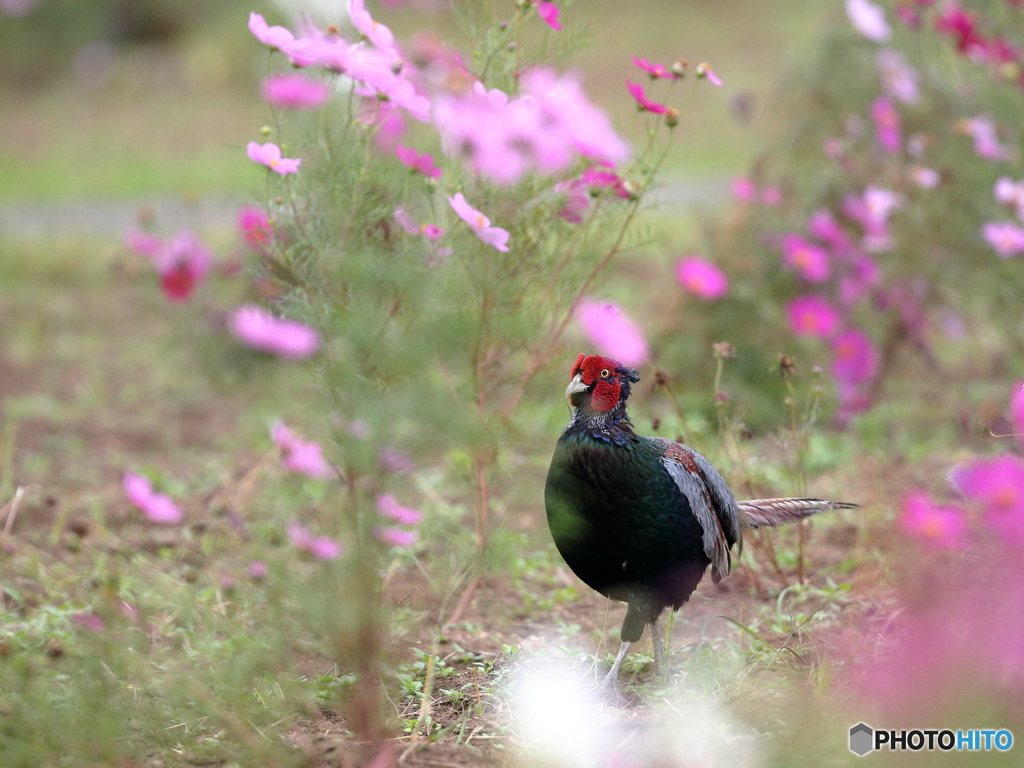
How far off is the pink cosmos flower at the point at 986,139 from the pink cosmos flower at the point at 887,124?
263mm

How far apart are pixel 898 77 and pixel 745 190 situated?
659 mm

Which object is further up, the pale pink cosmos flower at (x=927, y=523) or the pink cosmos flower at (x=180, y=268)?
the pale pink cosmos flower at (x=927, y=523)

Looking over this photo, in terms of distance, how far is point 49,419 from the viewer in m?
4.29

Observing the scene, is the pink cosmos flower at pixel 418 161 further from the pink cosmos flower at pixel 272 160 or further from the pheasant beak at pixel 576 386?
the pheasant beak at pixel 576 386

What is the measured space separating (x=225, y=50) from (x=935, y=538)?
12.6m

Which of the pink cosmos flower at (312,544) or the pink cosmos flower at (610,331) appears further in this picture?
the pink cosmos flower at (610,331)

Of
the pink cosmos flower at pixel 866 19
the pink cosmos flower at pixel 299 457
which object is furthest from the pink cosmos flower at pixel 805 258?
the pink cosmos flower at pixel 299 457

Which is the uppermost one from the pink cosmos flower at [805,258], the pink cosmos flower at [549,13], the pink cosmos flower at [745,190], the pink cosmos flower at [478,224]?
the pink cosmos flower at [549,13]

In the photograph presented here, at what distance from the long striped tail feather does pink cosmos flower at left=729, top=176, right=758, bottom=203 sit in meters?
2.07

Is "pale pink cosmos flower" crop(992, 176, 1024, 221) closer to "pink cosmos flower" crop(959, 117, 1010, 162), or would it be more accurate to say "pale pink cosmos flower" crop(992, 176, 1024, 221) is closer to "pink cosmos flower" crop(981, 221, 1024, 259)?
"pink cosmos flower" crop(981, 221, 1024, 259)

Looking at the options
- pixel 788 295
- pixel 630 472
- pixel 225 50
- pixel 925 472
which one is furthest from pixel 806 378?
pixel 225 50

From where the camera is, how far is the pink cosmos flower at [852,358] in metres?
3.96

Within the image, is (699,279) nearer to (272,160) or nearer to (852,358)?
(852,358)

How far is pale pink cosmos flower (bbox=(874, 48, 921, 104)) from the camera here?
389 centimetres
